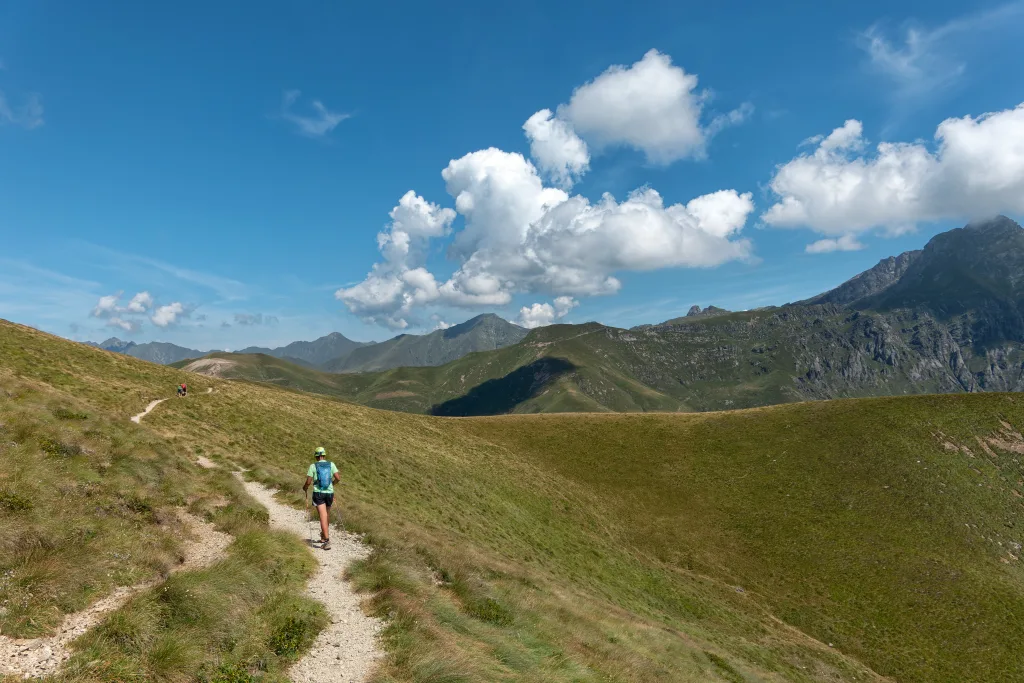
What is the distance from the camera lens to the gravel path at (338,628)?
36.2ft

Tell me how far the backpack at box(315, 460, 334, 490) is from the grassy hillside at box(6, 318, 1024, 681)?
147 inches

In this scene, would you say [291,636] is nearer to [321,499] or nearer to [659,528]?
[321,499]

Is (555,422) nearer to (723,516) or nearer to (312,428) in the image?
(723,516)

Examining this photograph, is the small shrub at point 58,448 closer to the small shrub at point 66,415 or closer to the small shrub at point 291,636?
the small shrub at point 66,415

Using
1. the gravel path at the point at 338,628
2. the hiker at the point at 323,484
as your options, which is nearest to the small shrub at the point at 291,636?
the gravel path at the point at 338,628

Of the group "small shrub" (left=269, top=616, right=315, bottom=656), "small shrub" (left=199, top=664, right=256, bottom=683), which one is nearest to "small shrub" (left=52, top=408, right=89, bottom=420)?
"small shrub" (left=269, top=616, right=315, bottom=656)

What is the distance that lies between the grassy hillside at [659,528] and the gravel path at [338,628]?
0.68 metres

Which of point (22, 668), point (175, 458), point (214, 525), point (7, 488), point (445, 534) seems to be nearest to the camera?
point (22, 668)

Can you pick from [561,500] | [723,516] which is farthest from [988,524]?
[561,500]

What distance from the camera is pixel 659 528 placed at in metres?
53.1

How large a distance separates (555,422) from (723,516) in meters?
30.3

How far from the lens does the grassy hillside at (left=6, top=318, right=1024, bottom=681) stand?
754 inches

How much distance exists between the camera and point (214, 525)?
18.8 metres

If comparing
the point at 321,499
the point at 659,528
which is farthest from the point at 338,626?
the point at 659,528
